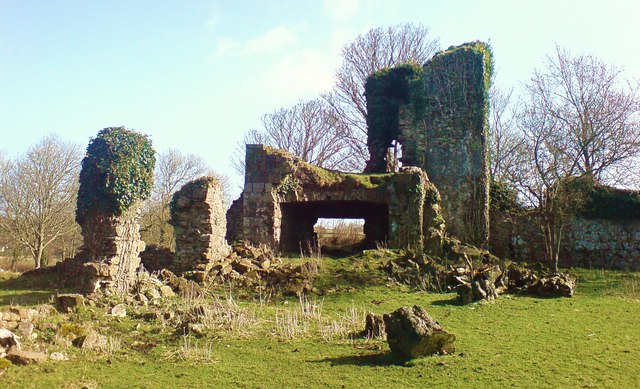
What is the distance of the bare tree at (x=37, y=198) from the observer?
2550cm

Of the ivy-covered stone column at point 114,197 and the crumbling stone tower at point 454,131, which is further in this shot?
the crumbling stone tower at point 454,131

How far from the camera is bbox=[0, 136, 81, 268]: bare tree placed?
1004 inches

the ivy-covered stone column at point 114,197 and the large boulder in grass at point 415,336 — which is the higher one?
the ivy-covered stone column at point 114,197

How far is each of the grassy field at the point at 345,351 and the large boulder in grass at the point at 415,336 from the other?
0.14m

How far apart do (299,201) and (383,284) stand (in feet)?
17.2

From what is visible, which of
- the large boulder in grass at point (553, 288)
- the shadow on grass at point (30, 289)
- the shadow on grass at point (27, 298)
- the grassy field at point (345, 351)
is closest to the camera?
the grassy field at point (345, 351)

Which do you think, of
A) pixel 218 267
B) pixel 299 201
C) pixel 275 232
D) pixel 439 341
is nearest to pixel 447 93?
pixel 299 201

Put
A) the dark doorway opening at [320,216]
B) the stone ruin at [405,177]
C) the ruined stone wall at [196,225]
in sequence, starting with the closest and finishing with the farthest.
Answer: the ruined stone wall at [196,225]
the stone ruin at [405,177]
the dark doorway opening at [320,216]

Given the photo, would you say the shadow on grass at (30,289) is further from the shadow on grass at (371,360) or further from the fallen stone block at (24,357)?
the shadow on grass at (371,360)

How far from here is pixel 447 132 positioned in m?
19.7

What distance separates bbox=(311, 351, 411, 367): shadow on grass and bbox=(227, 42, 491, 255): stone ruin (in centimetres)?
963

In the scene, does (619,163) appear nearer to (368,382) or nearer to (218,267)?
(218,267)

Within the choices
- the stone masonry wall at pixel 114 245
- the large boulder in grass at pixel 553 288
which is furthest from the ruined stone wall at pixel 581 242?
the stone masonry wall at pixel 114 245

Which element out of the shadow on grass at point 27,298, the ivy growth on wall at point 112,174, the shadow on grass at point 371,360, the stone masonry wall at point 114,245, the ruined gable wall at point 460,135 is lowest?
the shadow on grass at point 371,360
